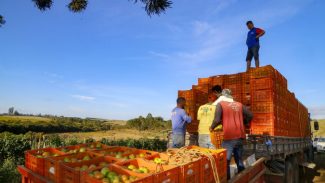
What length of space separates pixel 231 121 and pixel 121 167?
2.73 metres

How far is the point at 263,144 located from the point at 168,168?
388cm

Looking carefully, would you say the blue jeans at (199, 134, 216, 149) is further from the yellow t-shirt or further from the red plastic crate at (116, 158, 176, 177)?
the red plastic crate at (116, 158, 176, 177)

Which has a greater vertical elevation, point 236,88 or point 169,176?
point 236,88

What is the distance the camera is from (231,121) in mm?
5602

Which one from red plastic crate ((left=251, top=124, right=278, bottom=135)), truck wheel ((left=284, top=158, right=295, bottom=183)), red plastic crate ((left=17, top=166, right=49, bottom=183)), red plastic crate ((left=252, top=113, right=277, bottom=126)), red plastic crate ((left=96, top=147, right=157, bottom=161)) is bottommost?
truck wheel ((left=284, top=158, right=295, bottom=183))

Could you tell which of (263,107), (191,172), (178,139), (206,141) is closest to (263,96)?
(263,107)

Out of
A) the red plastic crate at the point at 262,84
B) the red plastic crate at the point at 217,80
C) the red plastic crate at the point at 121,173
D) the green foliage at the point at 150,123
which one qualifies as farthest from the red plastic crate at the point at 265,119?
the green foliage at the point at 150,123

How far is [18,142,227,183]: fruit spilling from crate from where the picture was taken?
3.33 m

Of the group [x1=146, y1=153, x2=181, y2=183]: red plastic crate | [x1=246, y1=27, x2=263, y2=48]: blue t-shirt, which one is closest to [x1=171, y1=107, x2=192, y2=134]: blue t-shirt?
[x1=146, y1=153, x2=181, y2=183]: red plastic crate

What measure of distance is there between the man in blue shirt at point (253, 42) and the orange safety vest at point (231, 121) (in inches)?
170

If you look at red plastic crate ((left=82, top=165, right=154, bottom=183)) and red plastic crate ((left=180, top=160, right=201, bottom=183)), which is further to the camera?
red plastic crate ((left=180, top=160, right=201, bottom=183))

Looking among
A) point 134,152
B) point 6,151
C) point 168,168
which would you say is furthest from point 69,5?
point 6,151

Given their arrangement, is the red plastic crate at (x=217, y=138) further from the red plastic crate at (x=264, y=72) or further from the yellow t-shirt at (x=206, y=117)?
the red plastic crate at (x=264, y=72)

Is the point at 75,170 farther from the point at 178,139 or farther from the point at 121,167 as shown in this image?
the point at 178,139
